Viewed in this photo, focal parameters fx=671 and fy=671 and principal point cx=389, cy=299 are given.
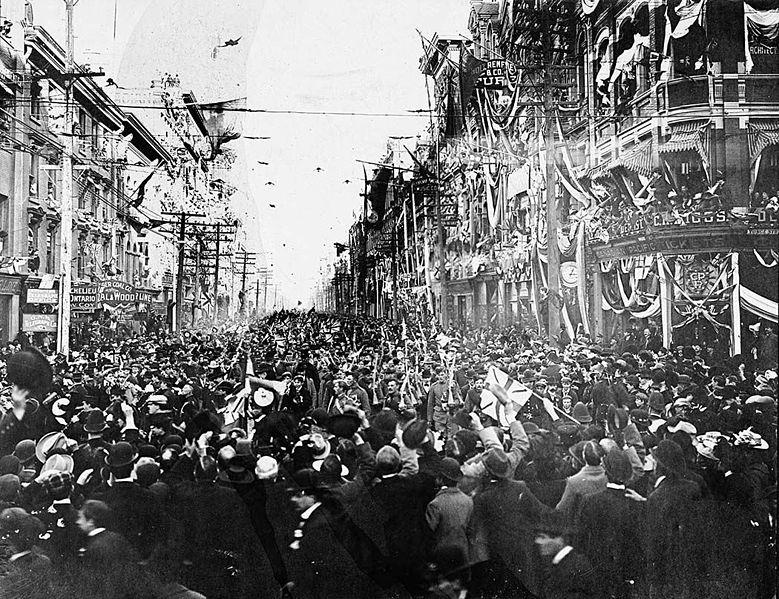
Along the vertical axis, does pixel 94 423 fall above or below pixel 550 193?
below

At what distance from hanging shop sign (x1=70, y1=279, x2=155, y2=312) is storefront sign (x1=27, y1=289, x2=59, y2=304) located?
0.23 meters

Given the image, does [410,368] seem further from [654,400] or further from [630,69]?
[630,69]

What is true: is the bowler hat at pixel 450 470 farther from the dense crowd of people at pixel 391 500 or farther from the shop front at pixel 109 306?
the shop front at pixel 109 306

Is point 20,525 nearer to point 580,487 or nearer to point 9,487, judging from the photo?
point 9,487

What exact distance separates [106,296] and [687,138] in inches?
328

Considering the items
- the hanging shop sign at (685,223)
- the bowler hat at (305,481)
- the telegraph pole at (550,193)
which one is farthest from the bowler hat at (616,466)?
the telegraph pole at (550,193)

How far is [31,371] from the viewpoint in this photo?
24.7ft

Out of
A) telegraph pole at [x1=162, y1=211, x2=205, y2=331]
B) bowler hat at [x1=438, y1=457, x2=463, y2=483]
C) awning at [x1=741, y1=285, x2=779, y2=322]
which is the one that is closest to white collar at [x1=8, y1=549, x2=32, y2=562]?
bowler hat at [x1=438, y1=457, x2=463, y2=483]

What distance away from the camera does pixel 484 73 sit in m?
11.0

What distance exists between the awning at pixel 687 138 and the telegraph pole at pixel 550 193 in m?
2.05

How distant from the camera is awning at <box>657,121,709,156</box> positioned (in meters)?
9.04

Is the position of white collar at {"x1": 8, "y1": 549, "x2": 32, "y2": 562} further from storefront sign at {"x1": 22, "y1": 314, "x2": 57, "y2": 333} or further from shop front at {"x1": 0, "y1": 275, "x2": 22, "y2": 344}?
storefront sign at {"x1": 22, "y1": 314, "x2": 57, "y2": 333}

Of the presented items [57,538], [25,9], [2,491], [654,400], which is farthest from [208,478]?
[25,9]

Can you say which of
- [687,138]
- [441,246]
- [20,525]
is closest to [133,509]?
[20,525]
